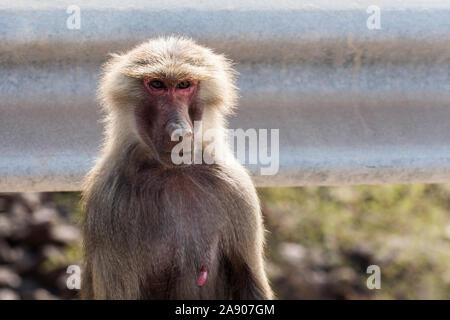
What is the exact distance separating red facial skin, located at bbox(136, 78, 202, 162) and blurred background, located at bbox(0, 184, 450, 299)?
103 inches

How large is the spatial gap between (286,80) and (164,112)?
0.71 meters

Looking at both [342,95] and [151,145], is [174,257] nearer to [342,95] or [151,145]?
[151,145]

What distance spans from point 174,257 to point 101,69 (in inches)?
38.7

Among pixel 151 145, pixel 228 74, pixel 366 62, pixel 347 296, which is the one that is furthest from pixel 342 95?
pixel 347 296

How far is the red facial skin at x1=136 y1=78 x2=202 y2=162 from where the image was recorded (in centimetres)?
342

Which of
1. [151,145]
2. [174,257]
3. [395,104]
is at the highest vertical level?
[395,104]

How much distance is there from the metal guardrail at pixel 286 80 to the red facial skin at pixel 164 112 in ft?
1.19

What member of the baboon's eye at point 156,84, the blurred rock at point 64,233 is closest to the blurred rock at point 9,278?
the blurred rock at point 64,233

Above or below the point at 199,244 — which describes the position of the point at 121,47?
above

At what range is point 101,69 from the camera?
3.89m

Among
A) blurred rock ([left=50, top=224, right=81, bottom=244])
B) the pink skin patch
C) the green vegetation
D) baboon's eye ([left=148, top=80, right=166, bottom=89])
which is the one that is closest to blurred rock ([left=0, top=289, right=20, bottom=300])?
blurred rock ([left=50, top=224, right=81, bottom=244])

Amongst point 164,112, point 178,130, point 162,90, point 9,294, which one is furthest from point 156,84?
point 9,294

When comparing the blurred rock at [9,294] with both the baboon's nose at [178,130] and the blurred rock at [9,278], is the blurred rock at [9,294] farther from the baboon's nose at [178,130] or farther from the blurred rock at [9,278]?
the baboon's nose at [178,130]
